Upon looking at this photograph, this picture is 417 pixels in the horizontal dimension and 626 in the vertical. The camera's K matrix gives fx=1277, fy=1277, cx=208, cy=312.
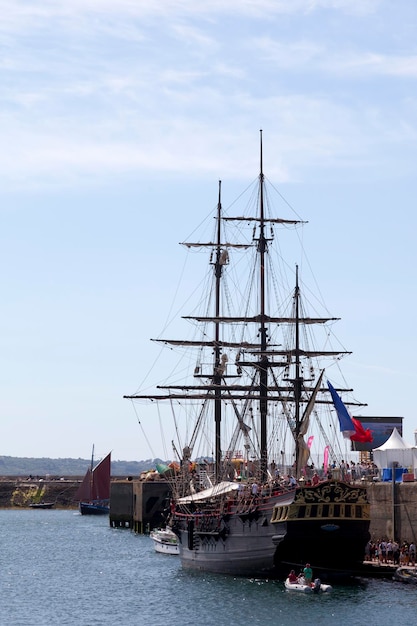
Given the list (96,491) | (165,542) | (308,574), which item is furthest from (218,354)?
(96,491)

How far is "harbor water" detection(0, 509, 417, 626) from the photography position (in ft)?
169

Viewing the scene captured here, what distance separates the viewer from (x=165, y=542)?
86.2 metres

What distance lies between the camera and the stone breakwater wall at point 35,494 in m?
187

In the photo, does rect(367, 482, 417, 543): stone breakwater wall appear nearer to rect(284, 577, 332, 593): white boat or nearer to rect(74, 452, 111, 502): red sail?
rect(284, 577, 332, 593): white boat

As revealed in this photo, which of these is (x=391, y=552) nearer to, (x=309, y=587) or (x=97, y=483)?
(x=309, y=587)

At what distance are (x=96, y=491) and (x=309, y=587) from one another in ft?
341

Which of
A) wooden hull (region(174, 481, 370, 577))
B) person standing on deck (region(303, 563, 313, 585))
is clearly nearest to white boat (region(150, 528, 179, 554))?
wooden hull (region(174, 481, 370, 577))

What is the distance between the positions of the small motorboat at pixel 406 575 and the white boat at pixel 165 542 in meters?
29.3

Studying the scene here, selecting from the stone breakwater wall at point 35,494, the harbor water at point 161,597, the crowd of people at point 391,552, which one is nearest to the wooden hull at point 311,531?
the harbor water at point 161,597

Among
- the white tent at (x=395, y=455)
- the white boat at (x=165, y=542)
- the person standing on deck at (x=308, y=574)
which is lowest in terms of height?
the person standing on deck at (x=308, y=574)

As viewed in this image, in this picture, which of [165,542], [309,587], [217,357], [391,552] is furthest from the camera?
[217,357]

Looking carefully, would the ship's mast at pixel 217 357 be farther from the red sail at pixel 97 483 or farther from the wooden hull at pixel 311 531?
the red sail at pixel 97 483

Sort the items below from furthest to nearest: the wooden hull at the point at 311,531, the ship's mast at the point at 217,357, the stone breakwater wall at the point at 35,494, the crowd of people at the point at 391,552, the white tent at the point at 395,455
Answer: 1. the stone breakwater wall at the point at 35,494
2. the ship's mast at the point at 217,357
3. the white tent at the point at 395,455
4. the crowd of people at the point at 391,552
5. the wooden hull at the point at 311,531

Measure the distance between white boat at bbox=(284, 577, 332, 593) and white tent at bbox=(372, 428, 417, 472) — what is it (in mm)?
11674
